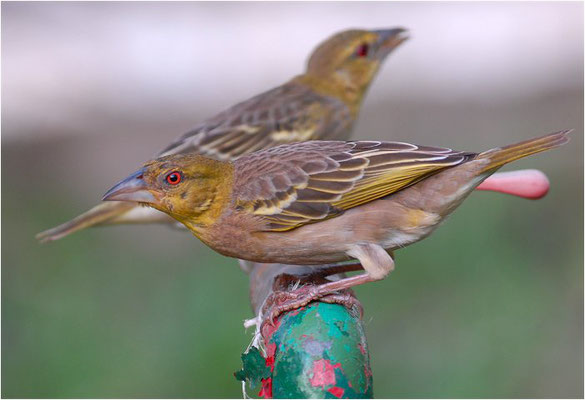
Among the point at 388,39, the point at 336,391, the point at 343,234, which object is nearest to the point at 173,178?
the point at 343,234

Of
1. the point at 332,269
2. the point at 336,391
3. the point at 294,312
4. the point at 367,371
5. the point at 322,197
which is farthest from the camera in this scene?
the point at 332,269

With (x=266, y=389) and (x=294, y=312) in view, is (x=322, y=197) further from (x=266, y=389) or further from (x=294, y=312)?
(x=266, y=389)

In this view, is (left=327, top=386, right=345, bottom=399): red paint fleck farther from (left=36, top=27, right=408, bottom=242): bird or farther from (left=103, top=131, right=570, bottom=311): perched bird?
(left=36, top=27, right=408, bottom=242): bird

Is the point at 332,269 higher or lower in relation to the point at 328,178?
lower

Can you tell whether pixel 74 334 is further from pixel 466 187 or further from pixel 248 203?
pixel 466 187

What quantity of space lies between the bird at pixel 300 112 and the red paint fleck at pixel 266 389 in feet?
8.04

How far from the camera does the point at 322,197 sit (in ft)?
12.4

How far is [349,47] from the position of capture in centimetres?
637

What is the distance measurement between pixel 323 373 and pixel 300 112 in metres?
3.38

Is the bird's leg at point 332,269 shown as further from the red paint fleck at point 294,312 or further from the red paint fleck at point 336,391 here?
the red paint fleck at point 336,391

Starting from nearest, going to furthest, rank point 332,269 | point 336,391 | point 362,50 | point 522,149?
1. point 336,391
2. point 522,149
3. point 332,269
4. point 362,50

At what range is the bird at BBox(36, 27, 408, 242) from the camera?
584 cm

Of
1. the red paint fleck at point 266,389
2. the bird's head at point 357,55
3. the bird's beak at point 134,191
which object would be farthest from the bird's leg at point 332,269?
the bird's head at point 357,55

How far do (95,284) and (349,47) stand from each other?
2.89 metres
